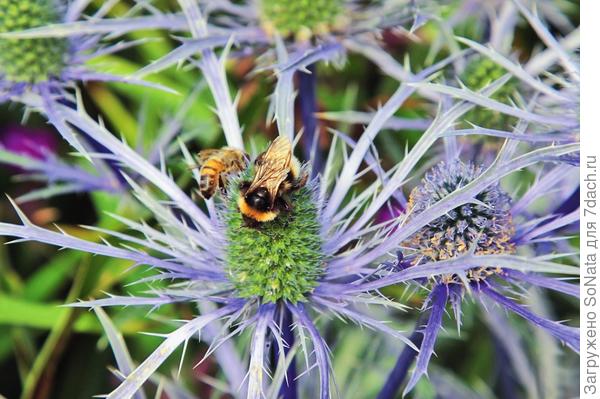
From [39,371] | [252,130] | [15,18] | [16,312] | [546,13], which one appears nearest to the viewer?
[15,18]

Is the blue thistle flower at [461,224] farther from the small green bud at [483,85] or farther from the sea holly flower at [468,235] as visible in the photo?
the small green bud at [483,85]

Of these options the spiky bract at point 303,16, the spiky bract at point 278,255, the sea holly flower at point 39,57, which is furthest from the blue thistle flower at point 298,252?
the spiky bract at point 303,16

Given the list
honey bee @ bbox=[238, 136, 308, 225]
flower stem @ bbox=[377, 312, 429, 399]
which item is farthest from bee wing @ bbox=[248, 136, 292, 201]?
flower stem @ bbox=[377, 312, 429, 399]

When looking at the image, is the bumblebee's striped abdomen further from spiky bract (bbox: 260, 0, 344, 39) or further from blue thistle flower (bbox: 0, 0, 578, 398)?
spiky bract (bbox: 260, 0, 344, 39)

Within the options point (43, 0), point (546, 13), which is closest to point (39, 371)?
point (43, 0)

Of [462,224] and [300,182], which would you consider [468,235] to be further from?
[300,182]
